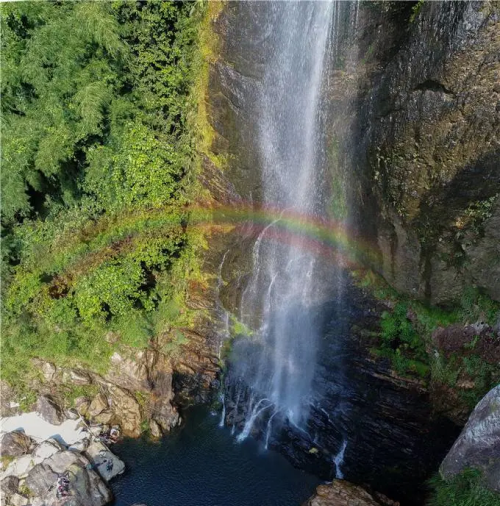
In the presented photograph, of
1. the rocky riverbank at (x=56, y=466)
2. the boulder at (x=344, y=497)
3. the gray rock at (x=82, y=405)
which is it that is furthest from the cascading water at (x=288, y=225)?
the gray rock at (x=82, y=405)

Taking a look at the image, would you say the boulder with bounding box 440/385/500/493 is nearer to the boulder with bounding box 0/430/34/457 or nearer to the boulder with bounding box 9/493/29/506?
the boulder with bounding box 9/493/29/506

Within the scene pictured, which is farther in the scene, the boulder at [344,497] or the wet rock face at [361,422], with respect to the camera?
the wet rock face at [361,422]

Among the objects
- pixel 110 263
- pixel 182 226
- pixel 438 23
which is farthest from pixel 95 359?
pixel 438 23

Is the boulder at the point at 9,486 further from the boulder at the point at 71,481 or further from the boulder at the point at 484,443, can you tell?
the boulder at the point at 484,443

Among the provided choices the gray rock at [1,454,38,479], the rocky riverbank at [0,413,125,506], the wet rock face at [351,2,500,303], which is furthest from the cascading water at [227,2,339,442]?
the gray rock at [1,454,38,479]

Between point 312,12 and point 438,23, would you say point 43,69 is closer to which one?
point 312,12

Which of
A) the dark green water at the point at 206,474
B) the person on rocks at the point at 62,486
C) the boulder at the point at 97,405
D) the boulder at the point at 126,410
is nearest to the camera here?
the person on rocks at the point at 62,486

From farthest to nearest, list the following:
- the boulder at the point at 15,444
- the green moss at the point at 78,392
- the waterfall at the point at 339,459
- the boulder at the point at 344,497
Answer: the green moss at the point at 78,392 → the boulder at the point at 15,444 → the waterfall at the point at 339,459 → the boulder at the point at 344,497
